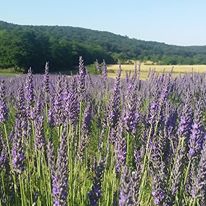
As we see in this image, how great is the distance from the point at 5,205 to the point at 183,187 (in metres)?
1.44

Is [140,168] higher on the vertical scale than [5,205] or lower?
higher

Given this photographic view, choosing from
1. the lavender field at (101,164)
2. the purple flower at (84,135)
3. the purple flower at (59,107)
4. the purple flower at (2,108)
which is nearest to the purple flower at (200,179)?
the lavender field at (101,164)

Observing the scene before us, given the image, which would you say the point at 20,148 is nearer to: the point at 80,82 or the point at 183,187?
the point at 183,187

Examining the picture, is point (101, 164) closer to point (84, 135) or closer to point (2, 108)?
point (2, 108)

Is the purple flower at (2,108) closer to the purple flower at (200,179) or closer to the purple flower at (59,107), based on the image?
the purple flower at (59,107)

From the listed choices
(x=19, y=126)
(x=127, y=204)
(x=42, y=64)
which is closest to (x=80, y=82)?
(x=19, y=126)

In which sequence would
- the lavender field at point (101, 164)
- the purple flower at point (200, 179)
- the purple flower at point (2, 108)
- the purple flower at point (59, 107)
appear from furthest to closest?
1. the purple flower at point (59, 107)
2. the purple flower at point (2, 108)
3. the purple flower at point (200, 179)
4. the lavender field at point (101, 164)

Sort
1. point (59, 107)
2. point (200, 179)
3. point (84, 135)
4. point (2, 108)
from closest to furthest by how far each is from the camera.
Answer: point (200, 179) → point (2, 108) → point (59, 107) → point (84, 135)

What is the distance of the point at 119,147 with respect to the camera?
3.48 m

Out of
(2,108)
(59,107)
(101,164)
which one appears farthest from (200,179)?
(2,108)

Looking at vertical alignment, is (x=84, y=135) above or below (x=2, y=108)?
below

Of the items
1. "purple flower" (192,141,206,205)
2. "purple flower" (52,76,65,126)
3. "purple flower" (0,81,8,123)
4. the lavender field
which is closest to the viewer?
the lavender field

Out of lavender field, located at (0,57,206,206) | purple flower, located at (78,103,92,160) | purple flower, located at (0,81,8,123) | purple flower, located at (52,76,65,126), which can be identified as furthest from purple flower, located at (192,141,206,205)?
purple flower, located at (0,81,8,123)

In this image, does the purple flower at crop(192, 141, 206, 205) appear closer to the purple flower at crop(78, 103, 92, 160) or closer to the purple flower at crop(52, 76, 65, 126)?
the purple flower at crop(78, 103, 92, 160)
